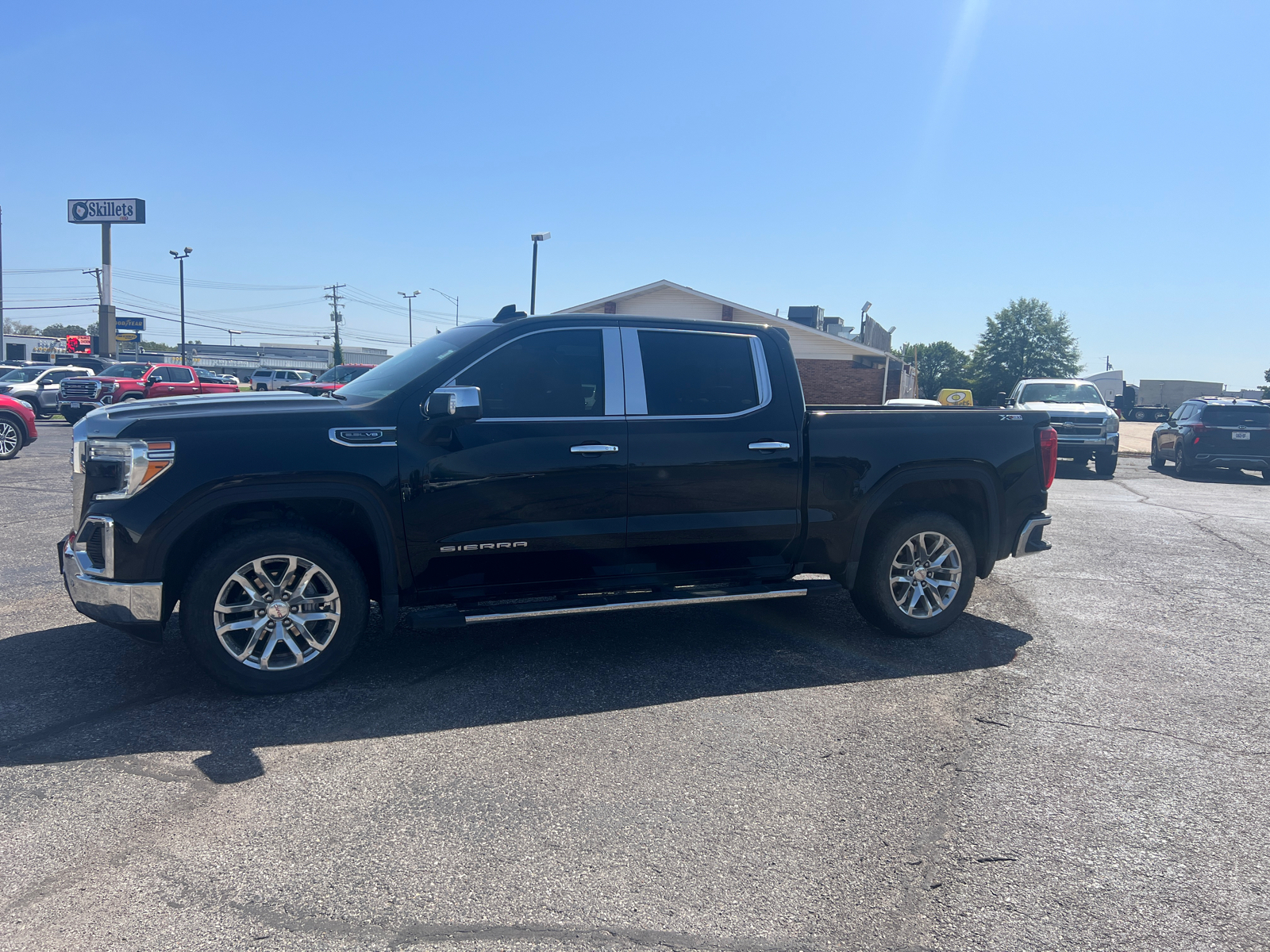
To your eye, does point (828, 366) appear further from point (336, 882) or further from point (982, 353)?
point (982, 353)

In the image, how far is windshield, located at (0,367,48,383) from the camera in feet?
87.5

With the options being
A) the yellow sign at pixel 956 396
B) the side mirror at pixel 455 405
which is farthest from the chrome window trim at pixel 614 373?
the yellow sign at pixel 956 396

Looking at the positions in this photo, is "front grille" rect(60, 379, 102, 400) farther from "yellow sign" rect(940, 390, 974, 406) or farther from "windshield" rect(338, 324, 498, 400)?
"windshield" rect(338, 324, 498, 400)

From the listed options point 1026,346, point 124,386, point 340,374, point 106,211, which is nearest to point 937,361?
point 1026,346

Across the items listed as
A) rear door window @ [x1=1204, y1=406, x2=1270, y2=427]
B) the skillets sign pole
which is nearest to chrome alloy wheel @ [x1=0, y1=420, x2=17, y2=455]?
rear door window @ [x1=1204, y1=406, x2=1270, y2=427]

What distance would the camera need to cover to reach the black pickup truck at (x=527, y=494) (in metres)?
4.43

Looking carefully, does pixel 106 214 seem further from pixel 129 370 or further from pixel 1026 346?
pixel 1026 346

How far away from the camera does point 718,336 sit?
5.57 metres

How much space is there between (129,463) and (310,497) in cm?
83

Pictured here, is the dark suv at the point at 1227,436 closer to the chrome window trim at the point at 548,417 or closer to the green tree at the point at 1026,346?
the chrome window trim at the point at 548,417

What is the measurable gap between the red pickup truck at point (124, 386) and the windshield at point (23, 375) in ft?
3.92

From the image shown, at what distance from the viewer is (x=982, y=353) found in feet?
285

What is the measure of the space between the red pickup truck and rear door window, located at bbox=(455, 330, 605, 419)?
23633mm

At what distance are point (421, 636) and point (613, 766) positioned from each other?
226cm
